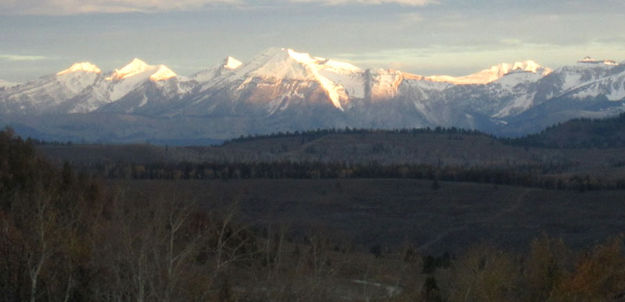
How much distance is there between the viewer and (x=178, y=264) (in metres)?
43.1

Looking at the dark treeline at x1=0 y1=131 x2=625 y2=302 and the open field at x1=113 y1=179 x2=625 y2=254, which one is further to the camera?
the open field at x1=113 y1=179 x2=625 y2=254

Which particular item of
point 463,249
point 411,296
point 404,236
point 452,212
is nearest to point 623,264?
point 411,296

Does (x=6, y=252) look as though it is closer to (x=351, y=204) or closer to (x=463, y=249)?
(x=463, y=249)

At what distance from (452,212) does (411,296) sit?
12626 cm

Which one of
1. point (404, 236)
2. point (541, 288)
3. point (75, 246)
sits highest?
point (75, 246)

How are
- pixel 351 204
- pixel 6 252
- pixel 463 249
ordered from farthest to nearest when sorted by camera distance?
1. pixel 351 204
2. pixel 463 249
3. pixel 6 252

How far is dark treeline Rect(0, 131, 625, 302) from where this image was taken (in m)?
45.2

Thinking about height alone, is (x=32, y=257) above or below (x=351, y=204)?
above

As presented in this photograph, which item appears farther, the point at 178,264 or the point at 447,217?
the point at 447,217

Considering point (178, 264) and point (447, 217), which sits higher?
point (178, 264)

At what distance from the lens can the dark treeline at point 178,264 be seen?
45.2 metres

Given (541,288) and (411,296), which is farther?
(541,288)

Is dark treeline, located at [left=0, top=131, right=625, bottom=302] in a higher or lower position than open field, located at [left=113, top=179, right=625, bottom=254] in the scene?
higher

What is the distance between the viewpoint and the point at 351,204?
197750 millimetres
